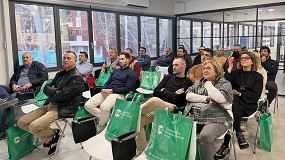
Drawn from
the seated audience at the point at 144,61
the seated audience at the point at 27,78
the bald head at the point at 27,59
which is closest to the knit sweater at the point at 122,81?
the seated audience at the point at 27,78

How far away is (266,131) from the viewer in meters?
2.82

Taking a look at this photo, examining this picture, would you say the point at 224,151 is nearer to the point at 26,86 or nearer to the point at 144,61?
the point at 26,86

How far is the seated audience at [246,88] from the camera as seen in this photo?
2.73 metres

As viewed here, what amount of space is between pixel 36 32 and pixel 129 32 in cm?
253

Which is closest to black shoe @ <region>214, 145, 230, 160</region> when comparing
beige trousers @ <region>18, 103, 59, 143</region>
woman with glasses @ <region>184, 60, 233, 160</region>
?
woman with glasses @ <region>184, 60, 233, 160</region>

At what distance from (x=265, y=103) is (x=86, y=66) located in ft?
11.1

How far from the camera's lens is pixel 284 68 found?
6.04m

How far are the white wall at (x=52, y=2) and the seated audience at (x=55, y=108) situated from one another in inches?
77.8

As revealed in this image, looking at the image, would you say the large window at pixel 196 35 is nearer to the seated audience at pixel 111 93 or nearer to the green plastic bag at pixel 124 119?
the seated audience at pixel 111 93

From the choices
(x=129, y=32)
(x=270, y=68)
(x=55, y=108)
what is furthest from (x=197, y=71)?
(x=129, y=32)

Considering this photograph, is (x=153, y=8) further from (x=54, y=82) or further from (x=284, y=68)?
(x=54, y=82)

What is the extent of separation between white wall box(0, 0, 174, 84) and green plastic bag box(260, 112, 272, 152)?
4158 millimetres

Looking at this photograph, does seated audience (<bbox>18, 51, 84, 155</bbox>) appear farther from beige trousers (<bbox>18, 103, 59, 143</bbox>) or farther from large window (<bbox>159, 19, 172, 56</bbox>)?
large window (<bbox>159, 19, 172, 56</bbox>)

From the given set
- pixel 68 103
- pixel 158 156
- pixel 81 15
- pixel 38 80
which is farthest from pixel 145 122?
pixel 81 15
